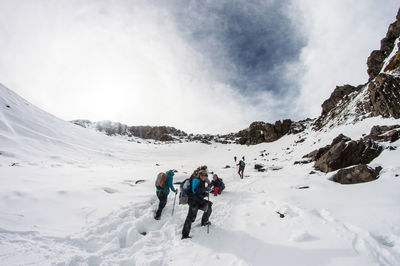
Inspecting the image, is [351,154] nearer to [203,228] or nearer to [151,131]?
[203,228]

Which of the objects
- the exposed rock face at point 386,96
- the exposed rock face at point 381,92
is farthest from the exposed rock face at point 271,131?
the exposed rock face at point 386,96

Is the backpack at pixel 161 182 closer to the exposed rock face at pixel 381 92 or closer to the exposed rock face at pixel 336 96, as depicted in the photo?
the exposed rock face at pixel 381 92

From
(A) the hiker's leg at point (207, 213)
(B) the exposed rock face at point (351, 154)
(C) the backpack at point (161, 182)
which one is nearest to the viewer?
(A) the hiker's leg at point (207, 213)

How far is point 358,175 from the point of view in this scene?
8719 mm

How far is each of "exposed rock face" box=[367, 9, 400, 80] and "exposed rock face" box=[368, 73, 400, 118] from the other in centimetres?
2641

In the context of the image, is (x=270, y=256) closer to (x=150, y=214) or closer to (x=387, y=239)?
(x=387, y=239)

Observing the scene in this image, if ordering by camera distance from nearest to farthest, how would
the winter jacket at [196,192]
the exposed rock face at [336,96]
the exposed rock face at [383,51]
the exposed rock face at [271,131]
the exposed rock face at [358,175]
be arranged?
1. the winter jacket at [196,192]
2. the exposed rock face at [358,175]
3. the exposed rock face at [383,51]
4. the exposed rock face at [336,96]
5. the exposed rock face at [271,131]

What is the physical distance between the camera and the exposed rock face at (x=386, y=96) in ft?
58.5

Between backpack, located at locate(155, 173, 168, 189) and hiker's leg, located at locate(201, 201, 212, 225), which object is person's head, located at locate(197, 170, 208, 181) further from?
backpack, located at locate(155, 173, 168, 189)

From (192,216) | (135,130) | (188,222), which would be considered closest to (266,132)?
(192,216)

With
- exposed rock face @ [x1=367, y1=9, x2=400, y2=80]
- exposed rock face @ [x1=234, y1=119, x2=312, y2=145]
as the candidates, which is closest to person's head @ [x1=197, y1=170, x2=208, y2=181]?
exposed rock face @ [x1=367, y1=9, x2=400, y2=80]

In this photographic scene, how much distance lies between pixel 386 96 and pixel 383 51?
3602 cm

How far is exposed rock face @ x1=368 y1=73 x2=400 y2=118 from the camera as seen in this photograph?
58.5ft

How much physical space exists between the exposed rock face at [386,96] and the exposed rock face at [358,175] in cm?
1438
